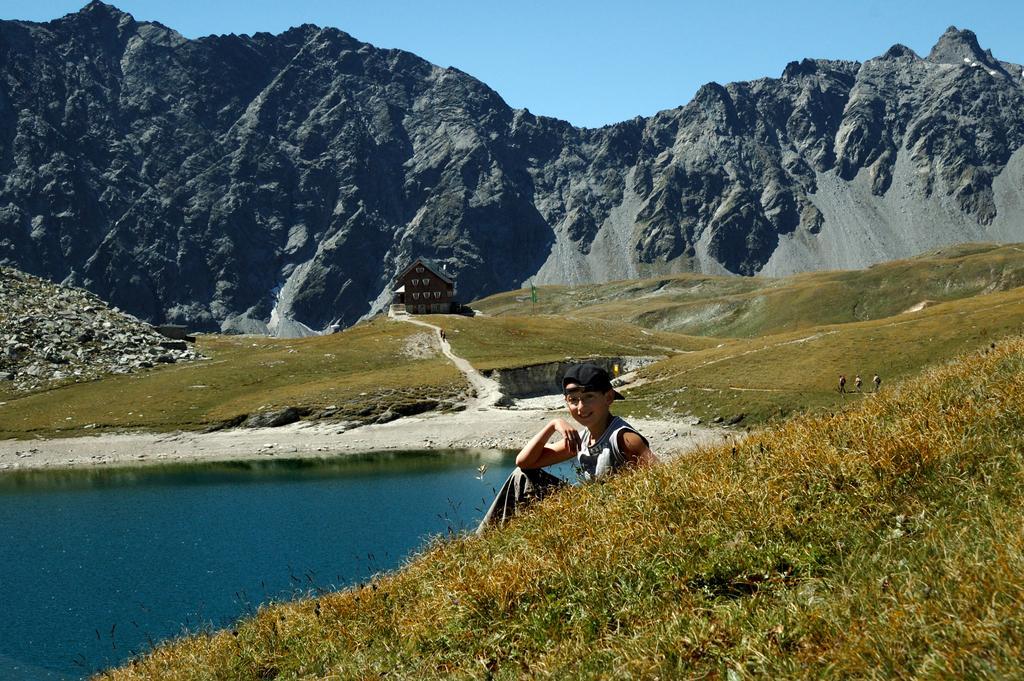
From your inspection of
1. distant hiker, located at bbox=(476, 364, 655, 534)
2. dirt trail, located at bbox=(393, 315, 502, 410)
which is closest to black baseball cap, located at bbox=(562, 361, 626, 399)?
distant hiker, located at bbox=(476, 364, 655, 534)

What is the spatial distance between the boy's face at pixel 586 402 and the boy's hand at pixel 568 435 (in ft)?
0.82

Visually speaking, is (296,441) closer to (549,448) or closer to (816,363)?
(816,363)

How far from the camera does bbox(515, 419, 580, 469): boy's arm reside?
11242 millimetres

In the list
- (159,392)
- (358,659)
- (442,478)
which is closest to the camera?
(358,659)

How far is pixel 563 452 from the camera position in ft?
37.7

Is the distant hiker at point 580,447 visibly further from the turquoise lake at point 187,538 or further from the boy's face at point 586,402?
the turquoise lake at point 187,538

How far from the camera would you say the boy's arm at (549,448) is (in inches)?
443

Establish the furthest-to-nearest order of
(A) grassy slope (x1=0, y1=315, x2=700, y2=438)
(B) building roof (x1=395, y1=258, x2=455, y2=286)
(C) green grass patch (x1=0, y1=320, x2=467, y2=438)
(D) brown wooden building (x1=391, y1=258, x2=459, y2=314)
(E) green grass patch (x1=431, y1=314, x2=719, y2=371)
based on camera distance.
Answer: (D) brown wooden building (x1=391, y1=258, x2=459, y2=314) → (B) building roof (x1=395, y1=258, x2=455, y2=286) → (E) green grass patch (x1=431, y1=314, x2=719, y2=371) → (A) grassy slope (x1=0, y1=315, x2=700, y2=438) → (C) green grass patch (x1=0, y1=320, x2=467, y2=438)

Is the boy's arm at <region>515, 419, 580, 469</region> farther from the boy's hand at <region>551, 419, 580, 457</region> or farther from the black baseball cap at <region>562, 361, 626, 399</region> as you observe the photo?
the black baseball cap at <region>562, 361, 626, 399</region>

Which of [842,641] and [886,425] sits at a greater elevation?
[886,425]

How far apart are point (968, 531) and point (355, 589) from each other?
8734 millimetres

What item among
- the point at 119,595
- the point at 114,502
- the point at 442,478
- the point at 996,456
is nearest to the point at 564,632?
the point at 996,456

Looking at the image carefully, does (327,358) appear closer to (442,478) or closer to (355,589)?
(442,478)

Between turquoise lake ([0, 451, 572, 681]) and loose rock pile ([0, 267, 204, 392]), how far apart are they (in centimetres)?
2746
